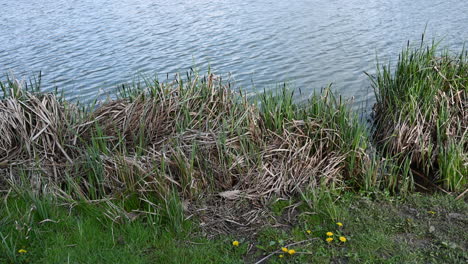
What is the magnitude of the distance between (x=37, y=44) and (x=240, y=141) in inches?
334

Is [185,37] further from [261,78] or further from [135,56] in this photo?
[261,78]

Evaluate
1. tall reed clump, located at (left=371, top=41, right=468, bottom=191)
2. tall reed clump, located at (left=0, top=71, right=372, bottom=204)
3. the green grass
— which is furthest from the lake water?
the green grass

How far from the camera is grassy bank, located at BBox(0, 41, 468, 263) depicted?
362cm

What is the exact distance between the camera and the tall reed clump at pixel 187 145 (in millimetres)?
4305

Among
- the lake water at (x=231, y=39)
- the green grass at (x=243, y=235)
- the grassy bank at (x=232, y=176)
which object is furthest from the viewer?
the lake water at (x=231, y=39)

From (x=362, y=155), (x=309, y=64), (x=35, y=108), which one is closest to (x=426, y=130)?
(x=362, y=155)

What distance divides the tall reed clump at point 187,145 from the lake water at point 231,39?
6.59 ft

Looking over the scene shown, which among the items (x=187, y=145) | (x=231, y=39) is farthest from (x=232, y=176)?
(x=231, y=39)

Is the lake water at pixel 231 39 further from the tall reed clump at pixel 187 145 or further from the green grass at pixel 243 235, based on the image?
the green grass at pixel 243 235

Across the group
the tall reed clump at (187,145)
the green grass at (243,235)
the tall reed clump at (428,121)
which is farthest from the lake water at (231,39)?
the green grass at (243,235)

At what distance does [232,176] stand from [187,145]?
485 mm

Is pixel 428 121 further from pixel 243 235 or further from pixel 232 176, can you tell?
pixel 243 235

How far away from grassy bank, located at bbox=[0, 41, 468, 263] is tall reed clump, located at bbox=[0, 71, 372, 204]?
0.02m

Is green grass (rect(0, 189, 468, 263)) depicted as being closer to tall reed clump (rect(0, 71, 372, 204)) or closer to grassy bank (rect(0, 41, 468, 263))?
grassy bank (rect(0, 41, 468, 263))
